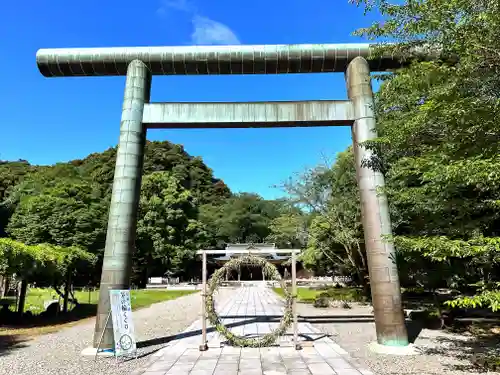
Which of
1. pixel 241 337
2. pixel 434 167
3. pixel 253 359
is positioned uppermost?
pixel 434 167

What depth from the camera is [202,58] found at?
8.23 metres

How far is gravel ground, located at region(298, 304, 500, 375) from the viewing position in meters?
5.89

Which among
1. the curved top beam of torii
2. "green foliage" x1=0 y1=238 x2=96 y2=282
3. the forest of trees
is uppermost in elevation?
the curved top beam of torii

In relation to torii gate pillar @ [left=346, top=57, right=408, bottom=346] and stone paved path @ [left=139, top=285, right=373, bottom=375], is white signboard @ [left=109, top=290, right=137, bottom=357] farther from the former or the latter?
torii gate pillar @ [left=346, top=57, right=408, bottom=346]

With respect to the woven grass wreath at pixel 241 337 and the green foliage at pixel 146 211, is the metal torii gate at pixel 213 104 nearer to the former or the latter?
the woven grass wreath at pixel 241 337

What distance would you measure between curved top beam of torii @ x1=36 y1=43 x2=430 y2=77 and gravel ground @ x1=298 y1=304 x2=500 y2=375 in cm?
604

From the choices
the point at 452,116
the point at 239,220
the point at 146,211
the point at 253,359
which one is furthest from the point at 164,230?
the point at 452,116

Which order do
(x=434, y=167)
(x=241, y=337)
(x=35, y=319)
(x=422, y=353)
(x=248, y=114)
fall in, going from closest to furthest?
(x=434, y=167) < (x=422, y=353) < (x=241, y=337) < (x=248, y=114) < (x=35, y=319)

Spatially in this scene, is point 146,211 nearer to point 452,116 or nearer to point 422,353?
point 422,353

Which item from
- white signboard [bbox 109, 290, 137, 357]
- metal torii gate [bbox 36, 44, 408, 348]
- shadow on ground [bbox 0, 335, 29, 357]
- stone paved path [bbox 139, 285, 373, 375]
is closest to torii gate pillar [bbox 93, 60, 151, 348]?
metal torii gate [bbox 36, 44, 408, 348]

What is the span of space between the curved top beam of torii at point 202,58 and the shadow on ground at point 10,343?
611 cm

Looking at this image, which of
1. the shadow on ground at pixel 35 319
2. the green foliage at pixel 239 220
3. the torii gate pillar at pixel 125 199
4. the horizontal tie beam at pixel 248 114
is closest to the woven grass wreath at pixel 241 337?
the torii gate pillar at pixel 125 199

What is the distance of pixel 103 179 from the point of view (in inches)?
1976

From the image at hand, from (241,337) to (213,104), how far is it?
5093mm
